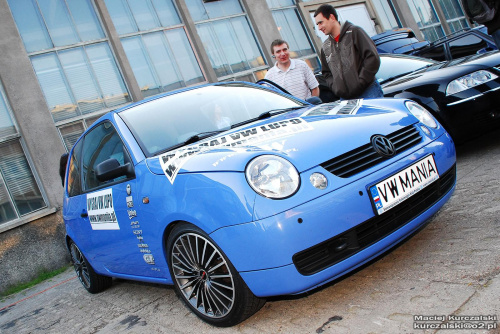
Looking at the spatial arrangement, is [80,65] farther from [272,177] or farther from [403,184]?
[403,184]

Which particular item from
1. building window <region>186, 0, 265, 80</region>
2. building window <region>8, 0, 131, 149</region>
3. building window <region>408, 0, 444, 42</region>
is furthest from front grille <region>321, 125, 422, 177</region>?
building window <region>408, 0, 444, 42</region>

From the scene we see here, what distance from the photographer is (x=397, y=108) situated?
3.27m

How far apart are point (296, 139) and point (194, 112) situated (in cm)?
113

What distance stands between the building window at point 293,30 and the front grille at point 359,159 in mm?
11482

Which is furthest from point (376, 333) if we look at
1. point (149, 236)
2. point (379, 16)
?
point (379, 16)

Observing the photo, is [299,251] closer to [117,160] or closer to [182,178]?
[182,178]

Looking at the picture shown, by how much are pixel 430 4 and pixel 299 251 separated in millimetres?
19532

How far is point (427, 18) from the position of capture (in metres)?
19.0

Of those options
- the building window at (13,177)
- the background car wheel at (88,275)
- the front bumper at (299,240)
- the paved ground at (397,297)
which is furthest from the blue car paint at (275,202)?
the building window at (13,177)

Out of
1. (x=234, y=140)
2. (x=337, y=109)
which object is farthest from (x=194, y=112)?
(x=337, y=109)

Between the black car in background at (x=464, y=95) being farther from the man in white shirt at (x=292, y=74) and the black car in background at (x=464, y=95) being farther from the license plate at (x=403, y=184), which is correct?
the license plate at (x=403, y=184)

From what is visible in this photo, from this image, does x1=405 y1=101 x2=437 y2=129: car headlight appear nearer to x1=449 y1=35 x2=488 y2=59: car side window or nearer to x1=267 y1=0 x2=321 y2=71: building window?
x1=449 y1=35 x2=488 y2=59: car side window

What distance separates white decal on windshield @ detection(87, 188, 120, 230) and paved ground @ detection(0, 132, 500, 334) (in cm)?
75

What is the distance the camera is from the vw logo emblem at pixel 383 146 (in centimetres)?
276
